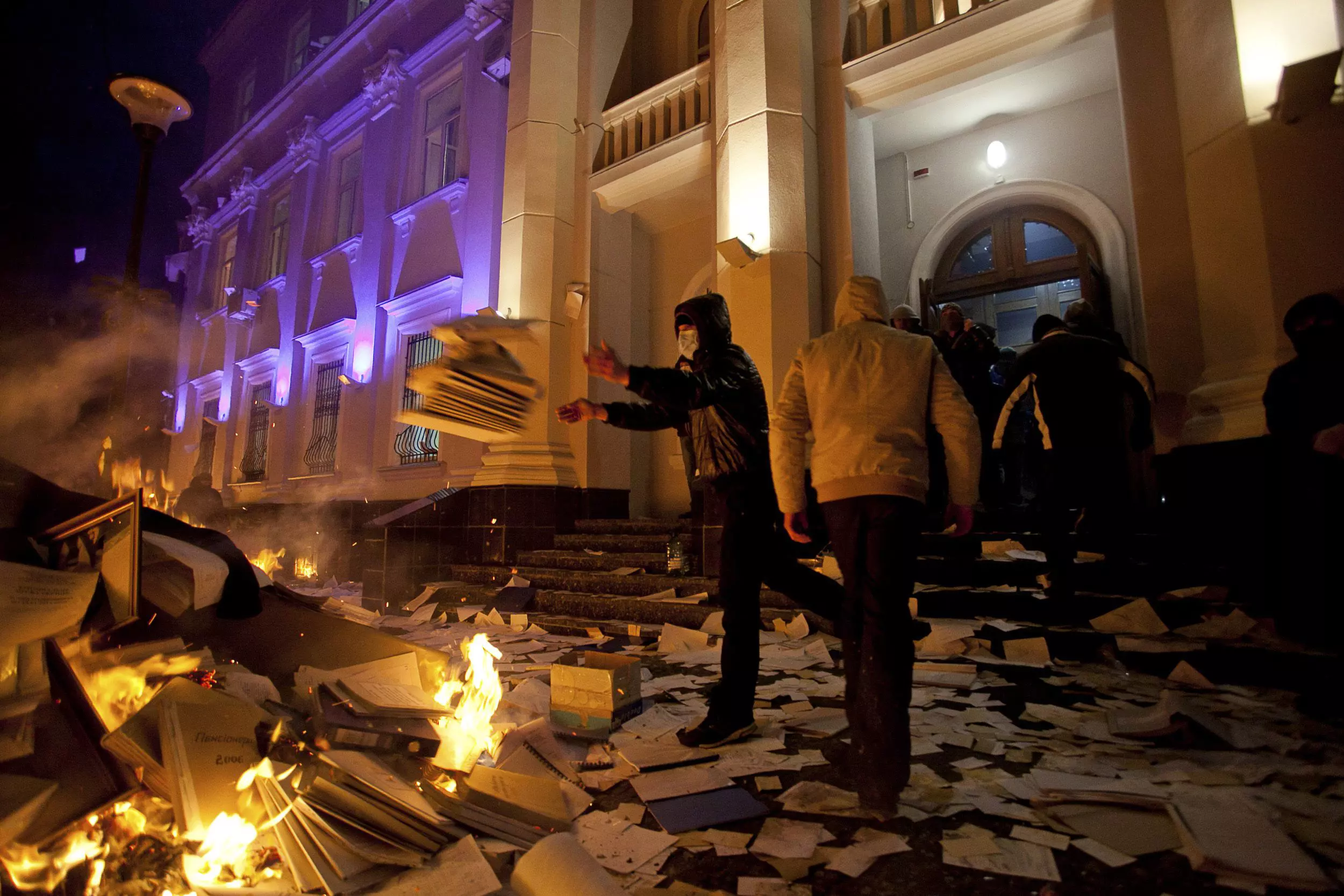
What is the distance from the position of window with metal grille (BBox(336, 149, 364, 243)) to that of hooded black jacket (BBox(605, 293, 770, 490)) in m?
14.1

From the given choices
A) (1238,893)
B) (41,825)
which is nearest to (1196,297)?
(1238,893)

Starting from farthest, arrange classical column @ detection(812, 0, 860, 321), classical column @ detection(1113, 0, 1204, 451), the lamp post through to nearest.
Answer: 1. classical column @ detection(812, 0, 860, 321)
2. the lamp post
3. classical column @ detection(1113, 0, 1204, 451)

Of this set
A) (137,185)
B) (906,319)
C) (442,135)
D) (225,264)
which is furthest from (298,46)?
(906,319)

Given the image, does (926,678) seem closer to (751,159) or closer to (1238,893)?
(1238,893)

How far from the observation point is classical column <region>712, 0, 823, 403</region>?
6988 mm

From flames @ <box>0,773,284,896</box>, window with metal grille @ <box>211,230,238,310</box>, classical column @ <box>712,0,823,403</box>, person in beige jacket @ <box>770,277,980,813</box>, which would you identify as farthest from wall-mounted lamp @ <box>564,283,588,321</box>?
window with metal grille @ <box>211,230,238,310</box>

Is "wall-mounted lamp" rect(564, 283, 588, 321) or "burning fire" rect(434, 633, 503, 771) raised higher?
"wall-mounted lamp" rect(564, 283, 588, 321)

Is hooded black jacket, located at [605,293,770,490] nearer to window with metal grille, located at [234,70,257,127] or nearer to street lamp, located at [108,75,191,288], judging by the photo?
street lamp, located at [108,75,191,288]

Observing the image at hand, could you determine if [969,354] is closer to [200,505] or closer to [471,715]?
[471,715]

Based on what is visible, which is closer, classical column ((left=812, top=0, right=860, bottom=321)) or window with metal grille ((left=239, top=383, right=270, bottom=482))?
classical column ((left=812, top=0, right=860, bottom=321))

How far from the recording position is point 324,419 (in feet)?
46.0

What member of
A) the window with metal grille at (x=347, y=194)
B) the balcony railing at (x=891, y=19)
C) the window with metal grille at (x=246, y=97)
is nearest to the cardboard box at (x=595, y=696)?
the balcony railing at (x=891, y=19)

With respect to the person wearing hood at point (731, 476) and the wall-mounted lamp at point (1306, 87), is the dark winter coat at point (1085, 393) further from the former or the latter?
the person wearing hood at point (731, 476)

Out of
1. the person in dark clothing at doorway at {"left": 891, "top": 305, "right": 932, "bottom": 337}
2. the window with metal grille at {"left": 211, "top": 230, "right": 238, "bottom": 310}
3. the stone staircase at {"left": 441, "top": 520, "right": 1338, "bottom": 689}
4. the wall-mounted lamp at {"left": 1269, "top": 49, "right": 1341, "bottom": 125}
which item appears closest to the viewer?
the stone staircase at {"left": 441, "top": 520, "right": 1338, "bottom": 689}
